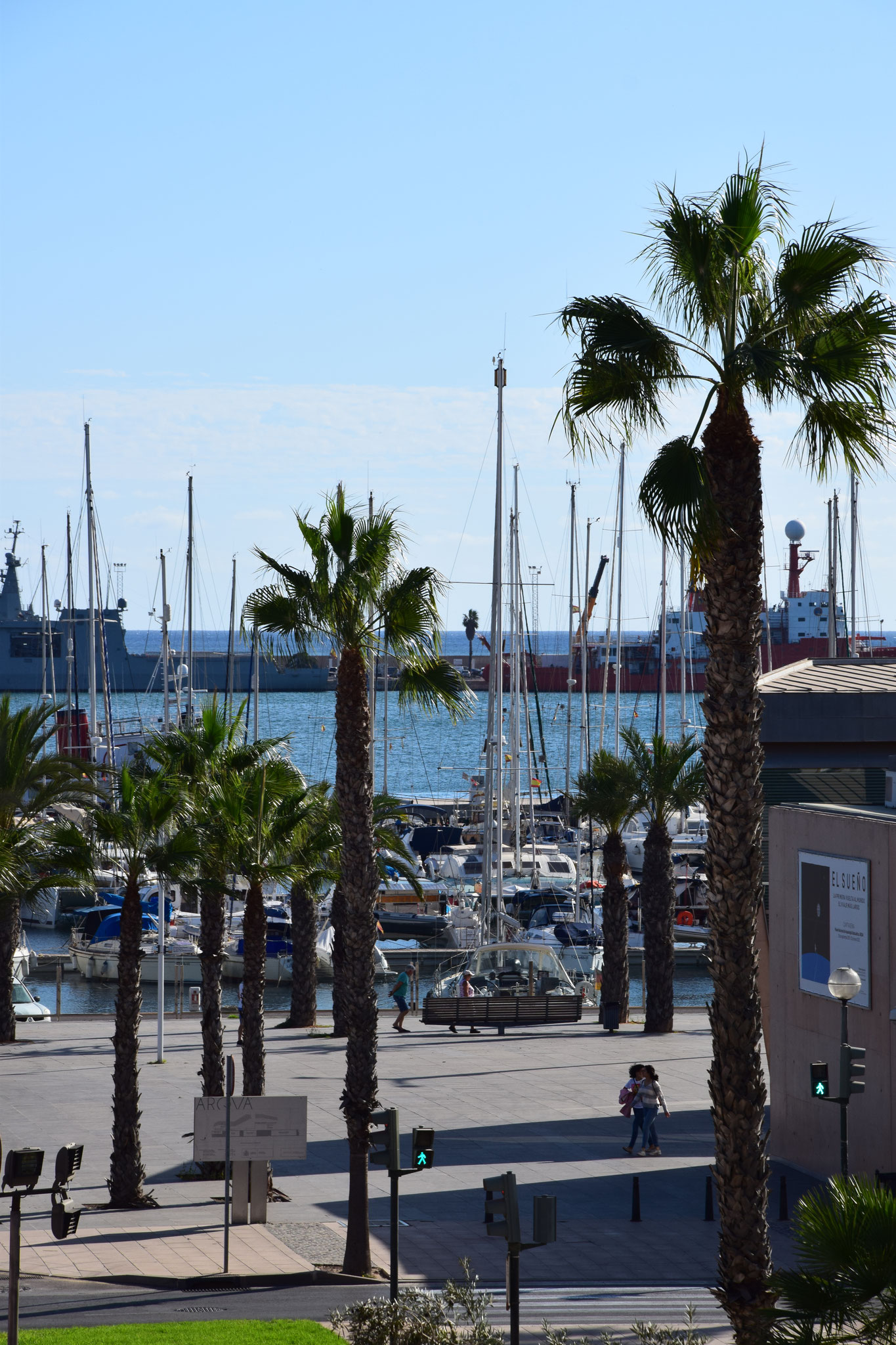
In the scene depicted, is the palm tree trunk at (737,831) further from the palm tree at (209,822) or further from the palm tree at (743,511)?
the palm tree at (209,822)

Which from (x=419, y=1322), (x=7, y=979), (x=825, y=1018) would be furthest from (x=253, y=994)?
(x=7, y=979)

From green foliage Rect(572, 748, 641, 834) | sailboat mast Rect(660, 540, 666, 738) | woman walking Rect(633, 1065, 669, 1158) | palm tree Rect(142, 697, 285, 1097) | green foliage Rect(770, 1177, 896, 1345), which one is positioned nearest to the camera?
green foliage Rect(770, 1177, 896, 1345)

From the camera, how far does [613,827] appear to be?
117ft

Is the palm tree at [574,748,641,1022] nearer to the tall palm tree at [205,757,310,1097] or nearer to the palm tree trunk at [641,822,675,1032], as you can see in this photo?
the palm tree trunk at [641,822,675,1032]

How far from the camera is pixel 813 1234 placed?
7.53 metres

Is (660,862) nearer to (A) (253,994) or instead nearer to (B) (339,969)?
(B) (339,969)

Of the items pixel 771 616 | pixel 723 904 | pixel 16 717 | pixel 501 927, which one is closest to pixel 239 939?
pixel 501 927

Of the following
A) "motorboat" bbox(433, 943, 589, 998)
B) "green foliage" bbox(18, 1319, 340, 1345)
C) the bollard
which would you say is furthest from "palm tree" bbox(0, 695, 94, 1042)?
"motorboat" bbox(433, 943, 589, 998)

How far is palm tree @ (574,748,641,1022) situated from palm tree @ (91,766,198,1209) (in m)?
16.3

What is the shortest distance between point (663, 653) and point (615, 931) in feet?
70.7

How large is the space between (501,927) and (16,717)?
58.2 feet

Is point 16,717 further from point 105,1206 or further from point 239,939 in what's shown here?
point 239,939

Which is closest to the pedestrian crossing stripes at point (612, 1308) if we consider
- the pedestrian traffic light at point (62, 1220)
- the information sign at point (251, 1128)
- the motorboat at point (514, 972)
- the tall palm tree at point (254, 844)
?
the information sign at point (251, 1128)

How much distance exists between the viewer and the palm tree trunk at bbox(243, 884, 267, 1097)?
20656 millimetres
